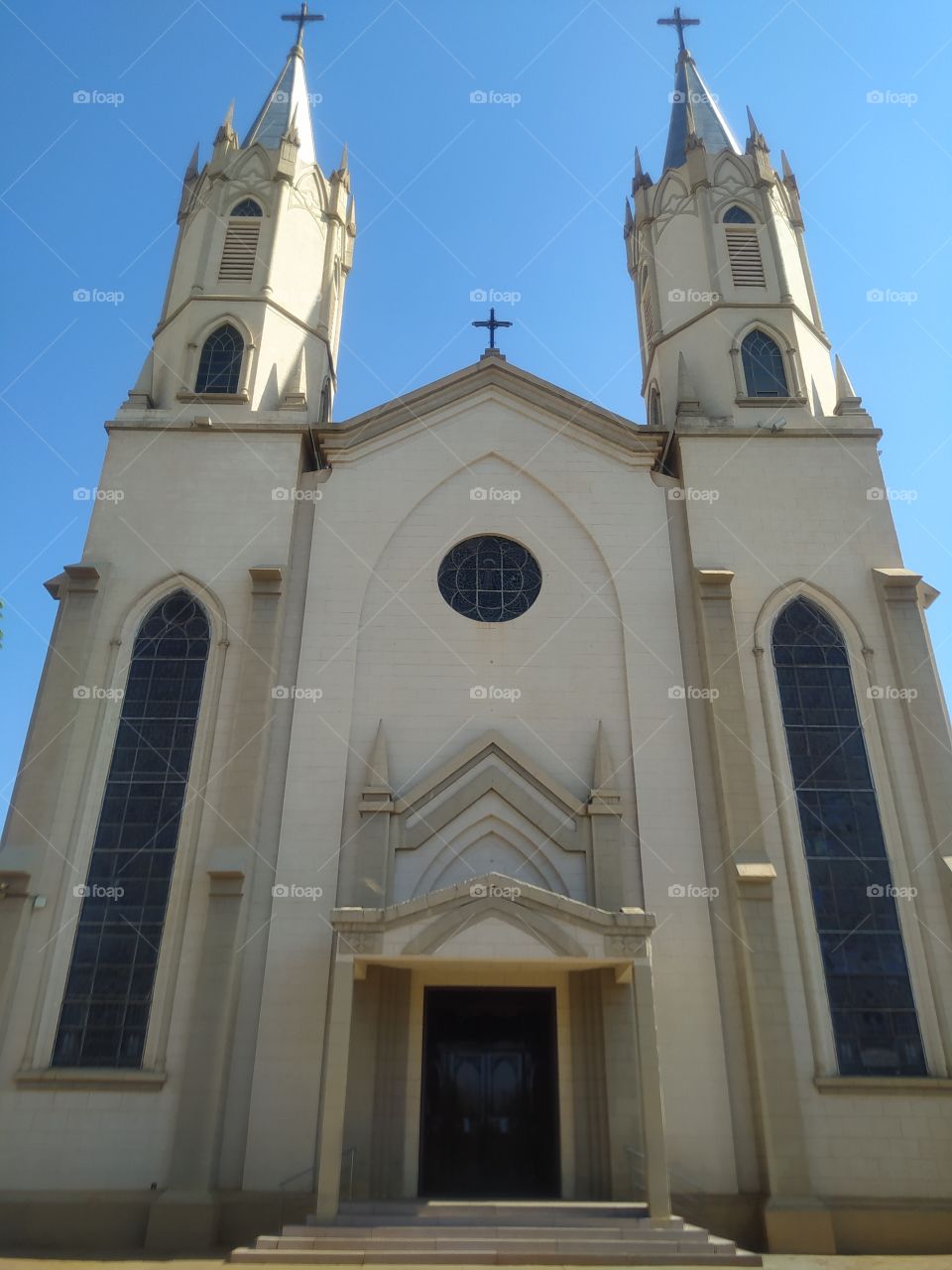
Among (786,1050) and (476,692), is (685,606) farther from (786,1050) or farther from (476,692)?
(786,1050)

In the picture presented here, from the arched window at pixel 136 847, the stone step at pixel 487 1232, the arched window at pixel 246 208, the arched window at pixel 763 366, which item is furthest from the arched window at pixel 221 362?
the stone step at pixel 487 1232

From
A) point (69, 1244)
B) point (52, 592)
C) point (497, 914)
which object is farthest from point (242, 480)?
point (69, 1244)

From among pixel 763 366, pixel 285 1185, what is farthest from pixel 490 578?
pixel 285 1185

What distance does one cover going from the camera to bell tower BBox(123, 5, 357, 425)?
18.2 metres

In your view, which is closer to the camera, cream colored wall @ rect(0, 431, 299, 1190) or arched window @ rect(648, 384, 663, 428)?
cream colored wall @ rect(0, 431, 299, 1190)

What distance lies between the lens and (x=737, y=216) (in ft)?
67.2

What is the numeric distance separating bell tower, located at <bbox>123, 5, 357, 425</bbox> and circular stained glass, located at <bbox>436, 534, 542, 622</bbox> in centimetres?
416

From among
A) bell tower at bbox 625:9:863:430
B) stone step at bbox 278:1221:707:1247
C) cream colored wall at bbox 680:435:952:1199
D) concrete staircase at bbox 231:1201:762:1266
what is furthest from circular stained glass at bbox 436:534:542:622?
stone step at bbox 278:1221:707:1247

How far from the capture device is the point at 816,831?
45.7ft

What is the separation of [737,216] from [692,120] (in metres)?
4.41

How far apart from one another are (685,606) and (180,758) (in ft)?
27.1

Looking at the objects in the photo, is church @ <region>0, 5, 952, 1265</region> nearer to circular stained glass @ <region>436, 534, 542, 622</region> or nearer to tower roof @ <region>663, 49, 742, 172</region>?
circular stained glass @ <region>436, 534, 542, 622</region>

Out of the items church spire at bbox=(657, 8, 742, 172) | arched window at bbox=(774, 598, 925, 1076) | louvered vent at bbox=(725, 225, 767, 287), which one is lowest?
arched window at bbox=(774, 598, 925, 1076)

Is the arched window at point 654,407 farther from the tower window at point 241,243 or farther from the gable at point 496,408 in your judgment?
the tower window at point 241,243
